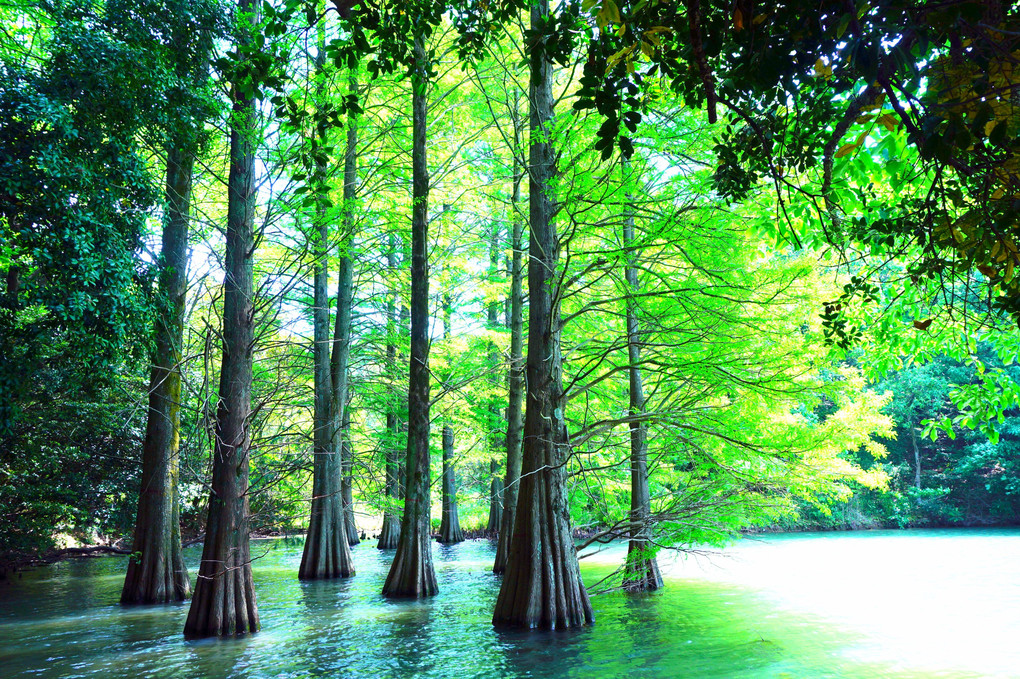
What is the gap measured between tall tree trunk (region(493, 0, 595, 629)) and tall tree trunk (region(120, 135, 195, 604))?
18.9 ft

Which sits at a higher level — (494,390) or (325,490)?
(494,390)

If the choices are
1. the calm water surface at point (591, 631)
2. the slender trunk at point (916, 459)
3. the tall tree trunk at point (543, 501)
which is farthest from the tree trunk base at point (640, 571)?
the slender trunk at point (916, 459)

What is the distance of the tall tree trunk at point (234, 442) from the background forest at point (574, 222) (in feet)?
0.47

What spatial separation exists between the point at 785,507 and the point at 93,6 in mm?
10766

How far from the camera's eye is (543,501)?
28.1 ft

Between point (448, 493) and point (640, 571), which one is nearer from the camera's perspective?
point (640, 571)

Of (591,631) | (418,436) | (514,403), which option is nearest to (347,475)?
(418,436)

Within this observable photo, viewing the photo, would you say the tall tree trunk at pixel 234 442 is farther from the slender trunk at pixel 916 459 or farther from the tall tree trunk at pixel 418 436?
the slender trunk at pixel 916 459

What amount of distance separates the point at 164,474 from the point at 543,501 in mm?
6795

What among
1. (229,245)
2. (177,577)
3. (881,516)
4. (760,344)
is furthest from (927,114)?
(881,516)

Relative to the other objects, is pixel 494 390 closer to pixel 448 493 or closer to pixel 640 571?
pixel 448 493

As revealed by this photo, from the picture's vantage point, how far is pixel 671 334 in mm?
9828

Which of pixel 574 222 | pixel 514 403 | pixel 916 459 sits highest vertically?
pixel 574 222

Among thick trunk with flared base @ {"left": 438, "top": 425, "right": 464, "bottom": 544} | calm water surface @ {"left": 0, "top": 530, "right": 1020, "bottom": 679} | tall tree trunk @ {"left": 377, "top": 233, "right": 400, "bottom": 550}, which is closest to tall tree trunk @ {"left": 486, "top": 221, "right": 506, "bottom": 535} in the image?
thick trunk with flared base @ {"left": 438, "top": 425, "right": 464, "bottom": 544}
